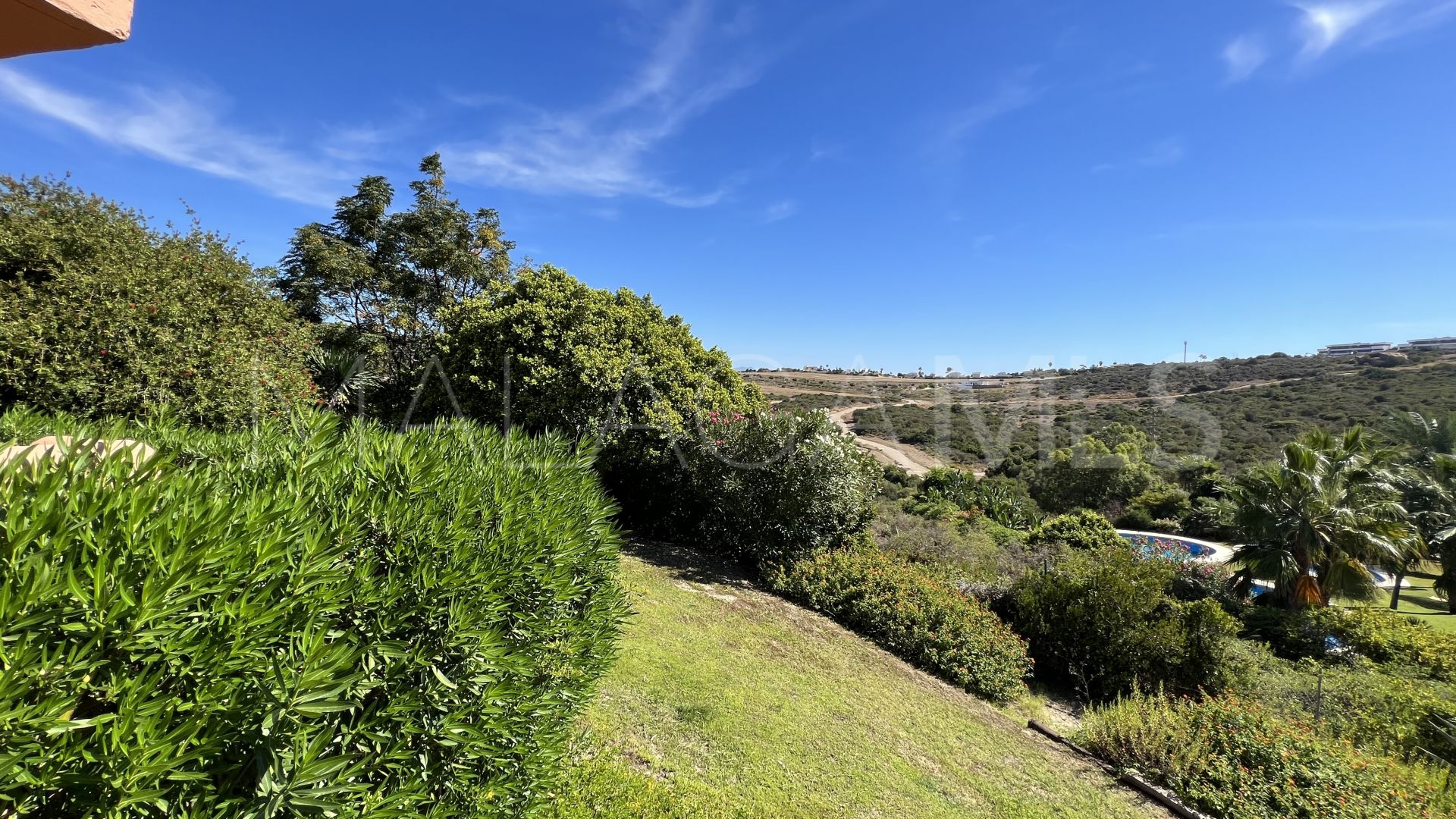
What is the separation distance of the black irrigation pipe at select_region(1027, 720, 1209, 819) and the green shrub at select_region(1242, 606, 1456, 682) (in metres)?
8.30

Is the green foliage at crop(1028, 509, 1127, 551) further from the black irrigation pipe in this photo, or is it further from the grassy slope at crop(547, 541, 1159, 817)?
the grassy slope at crop(547, 541, 1159, 817)

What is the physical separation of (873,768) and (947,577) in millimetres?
6922

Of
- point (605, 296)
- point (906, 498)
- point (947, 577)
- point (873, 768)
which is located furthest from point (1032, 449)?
point (873, 768)

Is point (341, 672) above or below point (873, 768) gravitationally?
above

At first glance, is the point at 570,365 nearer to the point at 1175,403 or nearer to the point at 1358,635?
the point at 1358,635

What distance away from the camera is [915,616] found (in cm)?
832

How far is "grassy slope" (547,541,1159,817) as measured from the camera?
376 centimetres

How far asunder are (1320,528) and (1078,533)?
5384 mm

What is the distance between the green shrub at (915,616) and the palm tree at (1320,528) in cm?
1038

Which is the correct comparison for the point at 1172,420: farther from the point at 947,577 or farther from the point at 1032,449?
the point at 947,577

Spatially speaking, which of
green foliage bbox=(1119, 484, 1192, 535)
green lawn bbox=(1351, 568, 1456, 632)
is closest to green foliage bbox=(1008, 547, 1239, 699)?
green lawn bbox=(1351, 568, 1456, 632)

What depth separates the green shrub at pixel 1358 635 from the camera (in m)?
9.94

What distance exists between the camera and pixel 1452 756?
21.6ft

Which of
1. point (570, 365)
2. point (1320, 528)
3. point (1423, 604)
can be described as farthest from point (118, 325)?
point (1423, 604)
